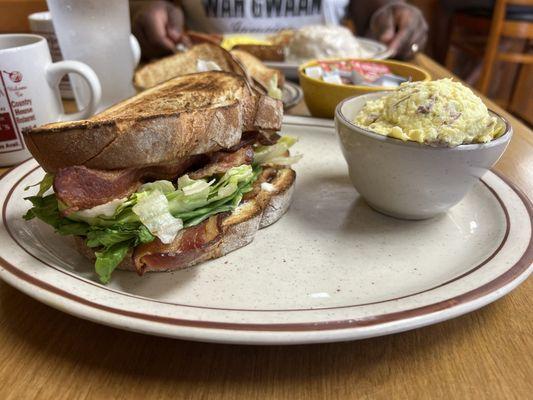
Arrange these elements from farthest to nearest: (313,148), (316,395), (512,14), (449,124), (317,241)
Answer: (512,14) → (313,148) → (317,241) → (449,124) → (316,395)

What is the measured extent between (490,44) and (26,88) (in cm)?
424

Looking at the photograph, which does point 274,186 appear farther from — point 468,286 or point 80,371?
point 80,371

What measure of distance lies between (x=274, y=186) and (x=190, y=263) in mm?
358

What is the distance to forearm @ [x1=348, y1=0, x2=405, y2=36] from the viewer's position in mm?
3242

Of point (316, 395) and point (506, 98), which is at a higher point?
point (316, 395)

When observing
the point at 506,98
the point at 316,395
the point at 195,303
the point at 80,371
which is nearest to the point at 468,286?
the point at 316,395

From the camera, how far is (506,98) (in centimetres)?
537

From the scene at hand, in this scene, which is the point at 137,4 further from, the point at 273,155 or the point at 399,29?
the point at 273,155

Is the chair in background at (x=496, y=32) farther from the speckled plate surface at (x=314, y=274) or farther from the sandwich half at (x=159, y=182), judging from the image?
the sandwich half at (x=159, y=182)

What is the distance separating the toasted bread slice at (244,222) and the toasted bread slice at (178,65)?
0.85m

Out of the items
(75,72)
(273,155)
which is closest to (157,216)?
(273,155)

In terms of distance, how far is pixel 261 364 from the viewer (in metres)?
0.77

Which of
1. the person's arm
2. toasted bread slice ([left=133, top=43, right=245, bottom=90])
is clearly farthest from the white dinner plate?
toasted bread slice ([left=133, top=43, right=245, bottom=90])

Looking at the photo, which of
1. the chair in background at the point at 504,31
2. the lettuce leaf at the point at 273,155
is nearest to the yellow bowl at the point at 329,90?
the lettuce leaf at the point at 273,155
